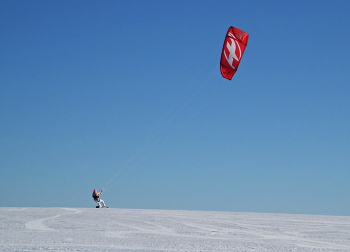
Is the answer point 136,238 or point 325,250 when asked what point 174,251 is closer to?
point 136,238

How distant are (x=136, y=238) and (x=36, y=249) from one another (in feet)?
8.59

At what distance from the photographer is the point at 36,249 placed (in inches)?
291

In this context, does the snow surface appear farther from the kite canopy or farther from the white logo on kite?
the white logo on kite

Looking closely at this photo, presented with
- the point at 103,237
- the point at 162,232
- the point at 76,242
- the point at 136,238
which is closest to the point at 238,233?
the point at 162,232

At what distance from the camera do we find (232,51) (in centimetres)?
2198

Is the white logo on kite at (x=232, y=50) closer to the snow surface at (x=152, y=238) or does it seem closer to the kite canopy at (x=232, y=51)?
the kite canopy at (x=232, y=51)

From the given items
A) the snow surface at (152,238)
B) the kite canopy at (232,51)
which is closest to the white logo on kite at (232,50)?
the kite canopy at (232,51)

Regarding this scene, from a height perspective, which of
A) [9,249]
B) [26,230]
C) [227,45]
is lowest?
[9,249]

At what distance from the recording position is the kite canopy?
21.7m

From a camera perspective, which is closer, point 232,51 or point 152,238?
point 152,238

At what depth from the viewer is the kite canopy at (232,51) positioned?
2173 centimetres

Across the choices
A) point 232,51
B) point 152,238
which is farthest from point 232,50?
point 152,238

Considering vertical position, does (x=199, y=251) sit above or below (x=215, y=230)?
below

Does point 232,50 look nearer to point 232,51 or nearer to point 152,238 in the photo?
point 232,51
